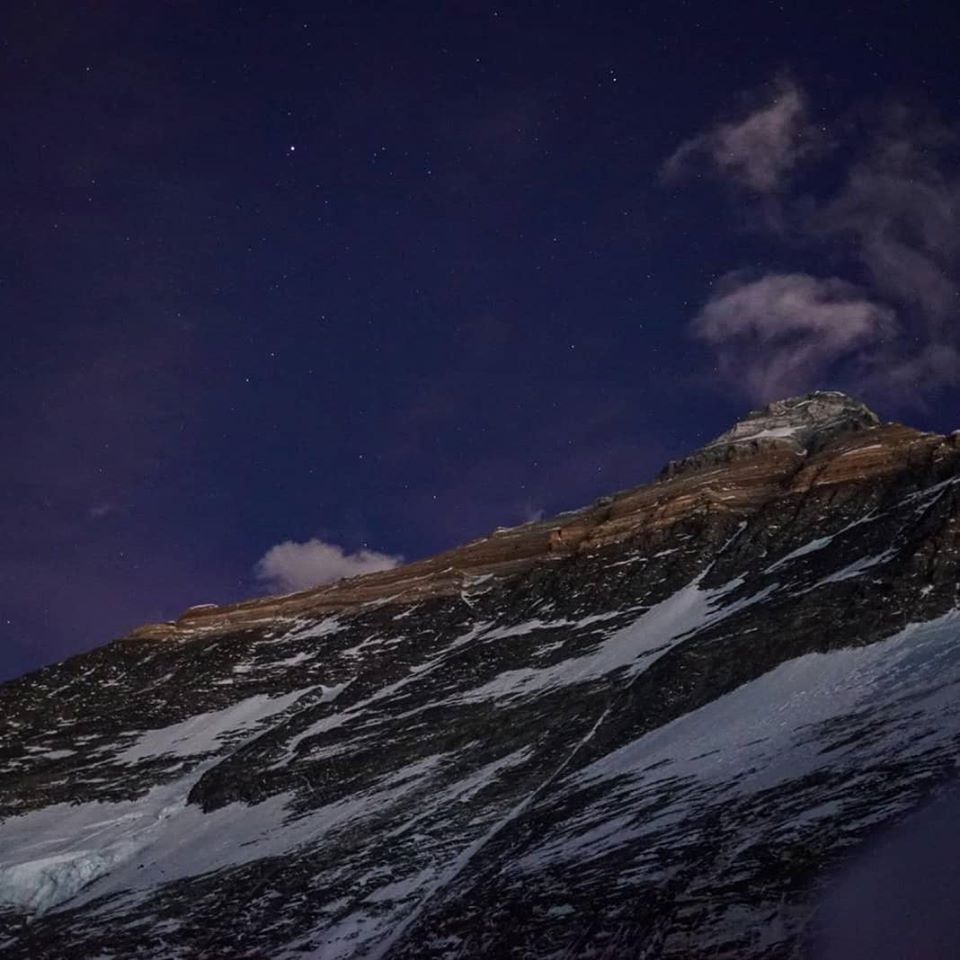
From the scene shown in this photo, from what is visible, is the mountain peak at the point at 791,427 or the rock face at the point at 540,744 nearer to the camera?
the rock face at the point at 540,744

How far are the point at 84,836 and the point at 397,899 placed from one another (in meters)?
27.7

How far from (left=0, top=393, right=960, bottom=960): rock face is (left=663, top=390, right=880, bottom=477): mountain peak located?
6050 mm

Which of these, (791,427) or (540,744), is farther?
(791,427)

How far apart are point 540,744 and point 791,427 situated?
74039 mm

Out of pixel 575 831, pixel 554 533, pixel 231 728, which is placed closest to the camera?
A: pixel 575 831

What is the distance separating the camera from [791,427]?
106 m

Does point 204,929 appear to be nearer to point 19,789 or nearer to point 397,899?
point 397,899

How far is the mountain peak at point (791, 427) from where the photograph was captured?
9438cm

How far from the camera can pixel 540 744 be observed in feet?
138

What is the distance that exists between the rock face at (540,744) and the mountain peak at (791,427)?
19.8 feet

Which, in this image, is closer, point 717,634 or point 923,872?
point 923,872

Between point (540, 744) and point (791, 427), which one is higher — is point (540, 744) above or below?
below

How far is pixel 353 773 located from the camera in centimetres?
4703

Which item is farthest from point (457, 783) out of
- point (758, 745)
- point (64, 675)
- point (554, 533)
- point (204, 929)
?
point (64, 675)
